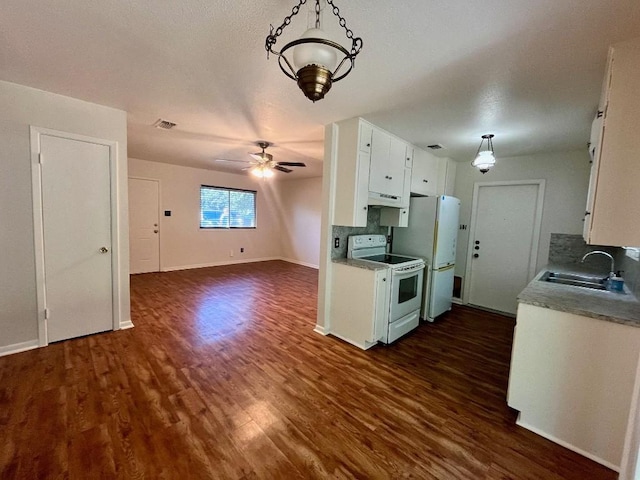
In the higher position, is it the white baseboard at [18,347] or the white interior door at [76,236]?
the white interior door at [76,236]

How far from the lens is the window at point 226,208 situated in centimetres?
677

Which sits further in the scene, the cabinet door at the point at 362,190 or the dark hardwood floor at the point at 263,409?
the cabinet door at the point at 362,190

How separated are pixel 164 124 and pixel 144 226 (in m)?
3.39

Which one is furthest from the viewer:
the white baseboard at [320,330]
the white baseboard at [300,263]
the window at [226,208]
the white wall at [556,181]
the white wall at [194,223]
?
the white baseboard at [300,263]

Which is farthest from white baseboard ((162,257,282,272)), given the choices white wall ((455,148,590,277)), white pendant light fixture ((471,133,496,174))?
white pendant light fixture ((471,133,496,174))

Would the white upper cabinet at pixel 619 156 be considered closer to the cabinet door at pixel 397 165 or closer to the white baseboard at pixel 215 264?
the cabinet door at pixel 397 165

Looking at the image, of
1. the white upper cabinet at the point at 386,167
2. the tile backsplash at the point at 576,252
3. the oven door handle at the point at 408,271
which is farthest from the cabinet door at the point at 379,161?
the tile backsplash at the point at 576,252

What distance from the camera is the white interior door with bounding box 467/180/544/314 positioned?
396cm

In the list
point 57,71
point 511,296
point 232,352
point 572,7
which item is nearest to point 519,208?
point 511,296

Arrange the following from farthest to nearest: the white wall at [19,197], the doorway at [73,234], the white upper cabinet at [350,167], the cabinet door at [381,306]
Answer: the white upper cabinet at [350,167] → the cabinet door at [381,306] → the doorway at [73,234] → the white wall at [19,197]

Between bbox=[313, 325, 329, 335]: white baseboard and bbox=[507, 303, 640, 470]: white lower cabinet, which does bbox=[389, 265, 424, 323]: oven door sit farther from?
bbox=[507, 303, 640, 470]: white lower cabinet

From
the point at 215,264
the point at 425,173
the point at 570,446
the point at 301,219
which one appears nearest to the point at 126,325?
the point at 215,264

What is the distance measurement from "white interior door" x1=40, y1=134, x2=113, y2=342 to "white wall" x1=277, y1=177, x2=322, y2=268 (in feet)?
15.2

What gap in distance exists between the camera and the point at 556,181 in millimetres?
3762
